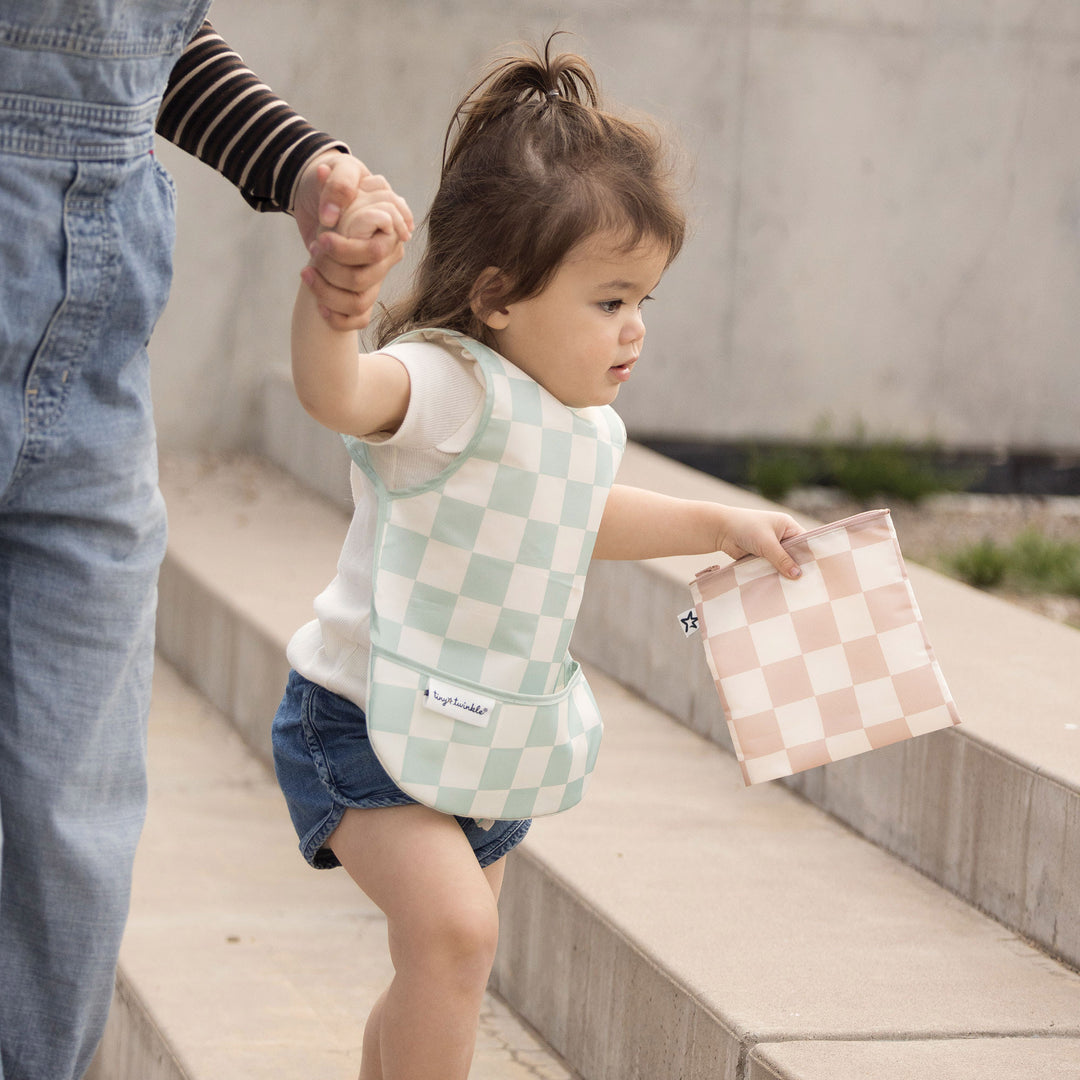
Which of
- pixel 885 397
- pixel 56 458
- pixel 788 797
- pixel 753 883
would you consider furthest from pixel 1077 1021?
pixel 885 397

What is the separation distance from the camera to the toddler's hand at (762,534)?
5.84 feet

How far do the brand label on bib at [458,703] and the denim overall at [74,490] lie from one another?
312 millimetres

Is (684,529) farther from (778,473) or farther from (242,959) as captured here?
(778,473)

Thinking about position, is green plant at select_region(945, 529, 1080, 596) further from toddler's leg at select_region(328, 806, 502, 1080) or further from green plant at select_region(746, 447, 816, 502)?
toddler's leg at select_region(328, 806, 502, 1080)

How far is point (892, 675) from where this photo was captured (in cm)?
176

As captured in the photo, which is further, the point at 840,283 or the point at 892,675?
the point at 840,283

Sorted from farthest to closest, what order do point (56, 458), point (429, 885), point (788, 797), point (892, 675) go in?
point (788, 797) → point (892, 675) → point (429, 885) → point (56, 458)

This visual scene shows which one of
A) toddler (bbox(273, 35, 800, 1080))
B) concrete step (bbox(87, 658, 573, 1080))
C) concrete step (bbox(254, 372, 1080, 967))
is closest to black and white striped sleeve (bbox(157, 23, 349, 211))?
toddler (bbox(273, 35, 800, 1080))

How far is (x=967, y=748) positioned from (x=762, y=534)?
82cm

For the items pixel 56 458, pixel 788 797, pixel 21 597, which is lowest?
pixel 788 797

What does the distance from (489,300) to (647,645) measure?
1.77 metres

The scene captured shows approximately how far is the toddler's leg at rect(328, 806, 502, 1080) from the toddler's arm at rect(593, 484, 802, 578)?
0.37m

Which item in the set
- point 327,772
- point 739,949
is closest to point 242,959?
point 739,949

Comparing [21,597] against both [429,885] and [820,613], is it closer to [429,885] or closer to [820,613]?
[429,885]
